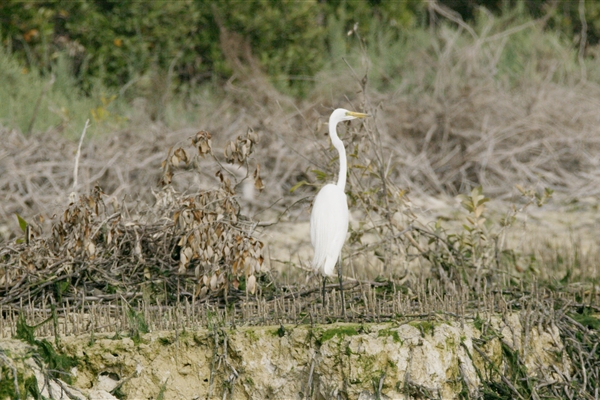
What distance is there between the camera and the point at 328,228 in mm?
4836

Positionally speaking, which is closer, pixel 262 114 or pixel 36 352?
pixel 36 352

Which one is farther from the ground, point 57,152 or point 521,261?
point 57,152

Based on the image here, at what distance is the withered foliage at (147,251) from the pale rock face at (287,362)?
25.5 inches

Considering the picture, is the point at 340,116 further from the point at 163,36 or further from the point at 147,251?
the point at 163,36

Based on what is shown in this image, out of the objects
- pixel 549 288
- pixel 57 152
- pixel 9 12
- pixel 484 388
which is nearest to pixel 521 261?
pixel 549 288

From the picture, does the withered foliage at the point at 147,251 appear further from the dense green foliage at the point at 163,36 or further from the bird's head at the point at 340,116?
the dense green foliage at the point at 163,36

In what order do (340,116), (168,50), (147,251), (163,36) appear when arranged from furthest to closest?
(168,50) → (163,36) → (147,251) → (340,116)

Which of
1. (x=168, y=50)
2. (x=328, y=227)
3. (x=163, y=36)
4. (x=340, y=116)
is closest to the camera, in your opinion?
(x=328, y=227)

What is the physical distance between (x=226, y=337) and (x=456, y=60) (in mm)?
7290

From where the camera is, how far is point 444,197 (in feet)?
30.5

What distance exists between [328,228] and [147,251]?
1380mm

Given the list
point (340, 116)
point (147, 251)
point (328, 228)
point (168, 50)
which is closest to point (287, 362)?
point (328, 228)

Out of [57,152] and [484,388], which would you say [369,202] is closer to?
[484,388]

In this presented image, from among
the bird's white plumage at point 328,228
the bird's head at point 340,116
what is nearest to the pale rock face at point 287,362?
the bird's white plumage at point 328,228
